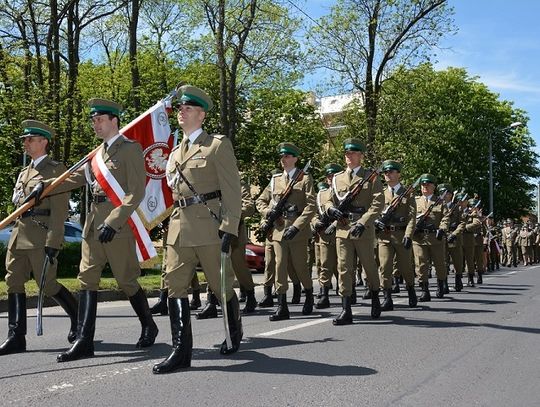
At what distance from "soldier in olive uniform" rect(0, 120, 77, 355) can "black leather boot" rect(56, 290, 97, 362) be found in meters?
0.58

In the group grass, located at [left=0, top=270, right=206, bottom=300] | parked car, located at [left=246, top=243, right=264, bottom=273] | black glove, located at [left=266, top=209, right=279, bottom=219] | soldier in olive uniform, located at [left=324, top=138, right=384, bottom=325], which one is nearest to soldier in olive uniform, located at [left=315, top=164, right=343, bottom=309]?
black glove, located at [left=266, top=209, right=279, bottom=219]

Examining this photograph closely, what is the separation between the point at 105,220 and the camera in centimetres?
592

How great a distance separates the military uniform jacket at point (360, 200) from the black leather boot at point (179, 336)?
3259 mm

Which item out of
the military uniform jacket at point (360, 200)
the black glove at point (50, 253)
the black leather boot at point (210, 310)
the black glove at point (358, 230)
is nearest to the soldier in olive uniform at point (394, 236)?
the military uniform jacket at point (360, 200)

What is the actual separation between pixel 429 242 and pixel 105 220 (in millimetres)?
7527

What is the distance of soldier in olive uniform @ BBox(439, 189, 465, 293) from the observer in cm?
1416

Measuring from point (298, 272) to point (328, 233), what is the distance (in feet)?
5.63

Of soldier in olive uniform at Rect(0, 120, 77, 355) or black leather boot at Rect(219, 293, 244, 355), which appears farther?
soldier in olive uniform at Rect(0, 120, 77, 355)

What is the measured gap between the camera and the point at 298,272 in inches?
365

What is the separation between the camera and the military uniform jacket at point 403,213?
10.5 m

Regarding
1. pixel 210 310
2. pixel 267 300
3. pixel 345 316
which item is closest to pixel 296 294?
pixel 267 300

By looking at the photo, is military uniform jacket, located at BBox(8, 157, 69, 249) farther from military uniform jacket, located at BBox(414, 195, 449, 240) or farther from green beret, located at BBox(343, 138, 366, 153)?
military uniform jacket, located at BBox(414, 195, 449, 240)

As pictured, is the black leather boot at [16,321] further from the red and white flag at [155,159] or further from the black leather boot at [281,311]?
the black leather boot at [281,311]

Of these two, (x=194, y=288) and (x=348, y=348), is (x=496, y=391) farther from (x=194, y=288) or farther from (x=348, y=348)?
(x=194, y=288)
